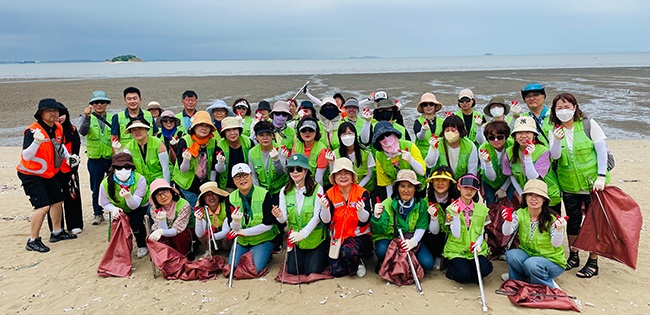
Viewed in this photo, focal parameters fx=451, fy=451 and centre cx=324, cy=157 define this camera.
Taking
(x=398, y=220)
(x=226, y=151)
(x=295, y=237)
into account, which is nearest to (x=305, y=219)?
(x=295, y=237)

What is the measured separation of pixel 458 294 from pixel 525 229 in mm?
1184

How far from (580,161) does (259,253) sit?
180 inches

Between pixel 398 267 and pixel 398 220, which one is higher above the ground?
pixel 398 220

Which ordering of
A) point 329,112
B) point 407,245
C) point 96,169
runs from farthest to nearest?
point 96,169, point 329,112, point 407,245

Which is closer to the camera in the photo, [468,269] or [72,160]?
[468,269]

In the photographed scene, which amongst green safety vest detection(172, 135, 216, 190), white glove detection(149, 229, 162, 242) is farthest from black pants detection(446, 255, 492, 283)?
white glove detection(149, 229, 162, 242)

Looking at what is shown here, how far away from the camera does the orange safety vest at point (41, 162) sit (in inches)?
281

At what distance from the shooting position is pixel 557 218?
5512 mm

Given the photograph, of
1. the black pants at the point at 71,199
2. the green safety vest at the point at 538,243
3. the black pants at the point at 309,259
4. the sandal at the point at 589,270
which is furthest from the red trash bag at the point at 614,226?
the black pants at the point at 71,199

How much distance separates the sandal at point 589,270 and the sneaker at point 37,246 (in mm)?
8210

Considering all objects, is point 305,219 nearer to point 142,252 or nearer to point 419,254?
point 419,254

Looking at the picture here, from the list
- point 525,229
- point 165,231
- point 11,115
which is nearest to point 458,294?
point 525,229

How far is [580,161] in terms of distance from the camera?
595cm

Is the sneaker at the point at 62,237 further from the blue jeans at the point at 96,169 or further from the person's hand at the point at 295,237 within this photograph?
the person's hand at the point at 295,237
